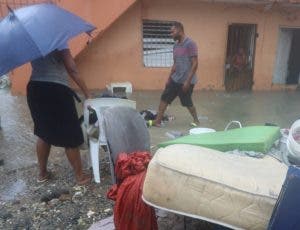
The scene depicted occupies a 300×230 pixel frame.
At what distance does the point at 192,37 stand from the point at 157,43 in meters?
0.92

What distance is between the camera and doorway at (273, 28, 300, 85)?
10.3 metres

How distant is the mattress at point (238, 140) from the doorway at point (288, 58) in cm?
781

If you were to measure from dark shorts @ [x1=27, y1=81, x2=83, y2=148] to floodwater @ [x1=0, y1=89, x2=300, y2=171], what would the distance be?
3.40 feet

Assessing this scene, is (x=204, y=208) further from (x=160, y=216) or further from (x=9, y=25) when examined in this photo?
(x=9, y=25)

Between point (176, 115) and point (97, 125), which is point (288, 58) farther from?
point (97, 125)

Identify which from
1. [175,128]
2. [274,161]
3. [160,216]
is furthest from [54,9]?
[175,128]

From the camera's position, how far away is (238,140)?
2949mm

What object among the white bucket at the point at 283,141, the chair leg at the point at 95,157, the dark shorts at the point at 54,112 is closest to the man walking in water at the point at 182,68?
the chair leg at the point at 95,157

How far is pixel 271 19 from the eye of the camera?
991 cm

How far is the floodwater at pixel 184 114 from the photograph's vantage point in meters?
5.00

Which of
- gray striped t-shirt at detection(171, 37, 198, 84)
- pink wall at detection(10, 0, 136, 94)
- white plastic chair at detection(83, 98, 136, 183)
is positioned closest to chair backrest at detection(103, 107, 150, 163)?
white plastic chair at detection(83, 98, 136, 183)

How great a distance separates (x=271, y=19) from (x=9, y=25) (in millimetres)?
8119

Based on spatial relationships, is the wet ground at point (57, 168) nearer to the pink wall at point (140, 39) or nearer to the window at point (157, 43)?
the pink wall at point (140, 39)

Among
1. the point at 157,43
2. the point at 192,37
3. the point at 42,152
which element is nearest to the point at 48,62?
the point at 42,152
